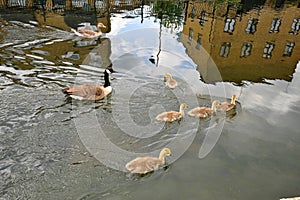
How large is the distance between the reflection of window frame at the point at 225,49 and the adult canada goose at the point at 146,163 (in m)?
10.3

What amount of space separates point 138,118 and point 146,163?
2080 millimetres

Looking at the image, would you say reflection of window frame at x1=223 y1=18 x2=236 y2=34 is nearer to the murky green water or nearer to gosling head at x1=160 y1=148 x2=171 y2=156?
the murky green water

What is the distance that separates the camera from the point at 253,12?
2595cm

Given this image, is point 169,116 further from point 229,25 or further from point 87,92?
point 229,25

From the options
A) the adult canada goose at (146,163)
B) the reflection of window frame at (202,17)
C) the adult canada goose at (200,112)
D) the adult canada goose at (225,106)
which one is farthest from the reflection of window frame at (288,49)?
the adult canada goose at (146,163)

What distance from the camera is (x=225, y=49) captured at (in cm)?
1686

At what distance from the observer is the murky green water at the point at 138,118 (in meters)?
5.64

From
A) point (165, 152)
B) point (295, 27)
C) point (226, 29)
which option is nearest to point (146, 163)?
point (165, 152)

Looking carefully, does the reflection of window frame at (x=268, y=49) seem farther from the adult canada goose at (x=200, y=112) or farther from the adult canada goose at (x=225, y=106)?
the adult canada goose at (x=200, y=112)

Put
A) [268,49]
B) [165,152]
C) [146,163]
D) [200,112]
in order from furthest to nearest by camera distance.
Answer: [268,49] → [200,112] → [165,152] → [146,163]

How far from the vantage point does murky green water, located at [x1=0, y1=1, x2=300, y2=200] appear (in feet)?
18.5

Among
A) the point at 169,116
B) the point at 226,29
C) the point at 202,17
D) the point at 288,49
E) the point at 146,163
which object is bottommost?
the point at 146,163

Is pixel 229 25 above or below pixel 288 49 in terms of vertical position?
above

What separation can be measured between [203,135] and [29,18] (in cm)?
1385
